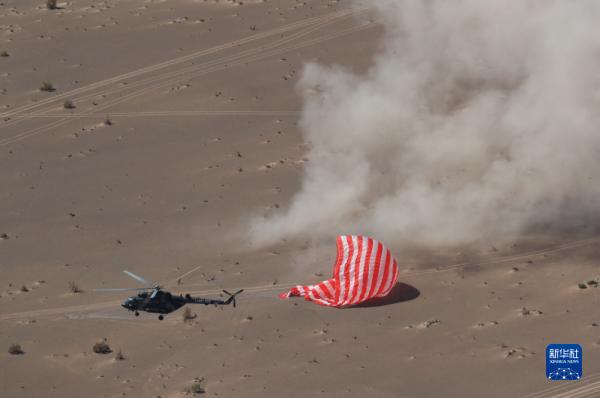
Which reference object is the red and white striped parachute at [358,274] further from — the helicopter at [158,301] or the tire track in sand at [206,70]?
the tire track in sand at [206,70]

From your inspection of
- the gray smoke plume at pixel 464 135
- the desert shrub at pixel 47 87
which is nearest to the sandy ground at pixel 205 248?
the desert shrub at pixel 47 87

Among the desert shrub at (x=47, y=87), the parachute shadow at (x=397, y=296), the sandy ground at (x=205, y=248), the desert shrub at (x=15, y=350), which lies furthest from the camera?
the desert shrub at (x=47, y=87)

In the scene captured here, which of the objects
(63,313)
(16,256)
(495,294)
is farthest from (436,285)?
(16,256)

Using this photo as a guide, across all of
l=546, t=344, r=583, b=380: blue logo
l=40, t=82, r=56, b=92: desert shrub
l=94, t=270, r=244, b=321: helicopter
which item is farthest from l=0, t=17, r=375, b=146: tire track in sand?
l=546, t=344, r=583, b=380: blue logo

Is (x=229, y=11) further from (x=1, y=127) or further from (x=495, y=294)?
(x=495, y=294)

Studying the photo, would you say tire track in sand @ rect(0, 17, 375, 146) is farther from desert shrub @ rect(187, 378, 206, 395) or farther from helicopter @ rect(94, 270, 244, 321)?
desert shrub @ rect(187, 378, 206, 395)

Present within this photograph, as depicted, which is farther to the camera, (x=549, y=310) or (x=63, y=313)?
(x=63, y=313)
